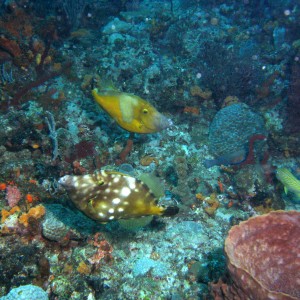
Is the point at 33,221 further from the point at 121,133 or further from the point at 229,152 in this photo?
the point at 229,152

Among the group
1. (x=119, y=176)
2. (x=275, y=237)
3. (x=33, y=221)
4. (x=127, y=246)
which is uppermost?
(x=119, y=176)

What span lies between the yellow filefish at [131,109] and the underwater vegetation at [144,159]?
0.02 m

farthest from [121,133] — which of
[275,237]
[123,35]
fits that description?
[123,35]

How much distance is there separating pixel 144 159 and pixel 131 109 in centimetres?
204

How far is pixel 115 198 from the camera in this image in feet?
10.5

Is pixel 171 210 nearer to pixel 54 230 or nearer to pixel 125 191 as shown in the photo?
pixel 125 191

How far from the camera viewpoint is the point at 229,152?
6562 mm

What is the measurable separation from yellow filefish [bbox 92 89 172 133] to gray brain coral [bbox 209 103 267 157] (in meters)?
2.85

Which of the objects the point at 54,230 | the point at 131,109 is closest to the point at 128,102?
the point at 131,109

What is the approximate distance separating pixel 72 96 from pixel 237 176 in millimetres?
4889

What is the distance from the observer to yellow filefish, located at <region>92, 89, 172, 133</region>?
14.0 feet

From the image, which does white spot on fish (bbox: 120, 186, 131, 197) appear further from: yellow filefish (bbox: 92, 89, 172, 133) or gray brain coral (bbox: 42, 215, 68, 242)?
gray brain coral (bbox: 42, 215, 68, 242)

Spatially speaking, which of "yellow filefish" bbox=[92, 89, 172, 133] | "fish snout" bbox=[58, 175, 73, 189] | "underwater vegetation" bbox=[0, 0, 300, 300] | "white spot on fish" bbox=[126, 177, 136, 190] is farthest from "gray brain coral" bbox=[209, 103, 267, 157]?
"fish snout" bbox=[58, 175, 73, 189]

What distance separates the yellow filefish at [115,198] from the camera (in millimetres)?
3084
